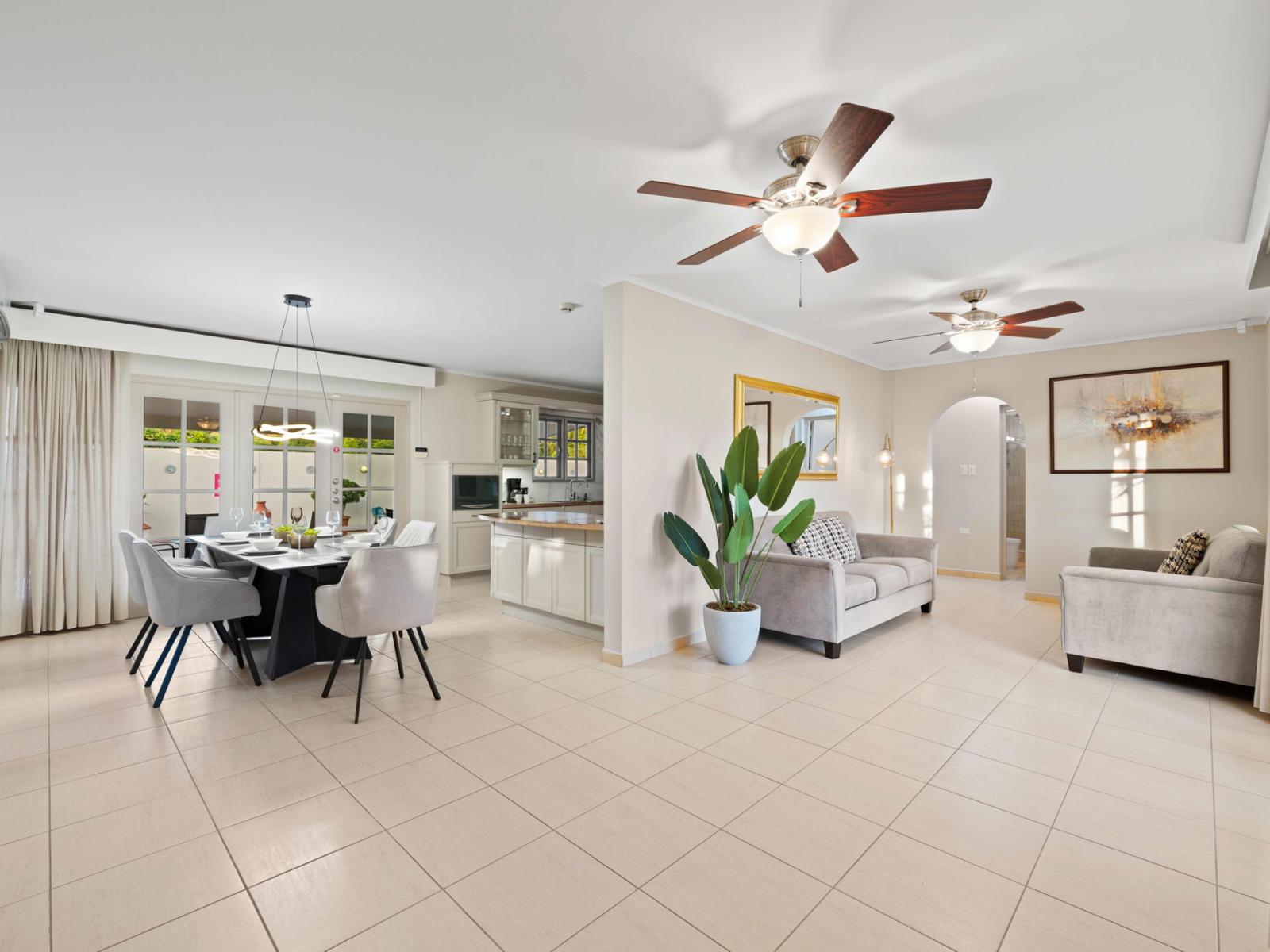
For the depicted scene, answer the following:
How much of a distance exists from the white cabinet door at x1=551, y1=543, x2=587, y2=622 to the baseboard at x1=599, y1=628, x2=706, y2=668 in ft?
1.72

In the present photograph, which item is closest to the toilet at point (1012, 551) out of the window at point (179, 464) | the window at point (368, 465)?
the window at point (368, 465)

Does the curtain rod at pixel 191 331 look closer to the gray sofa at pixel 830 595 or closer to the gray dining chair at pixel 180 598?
the gray dining chair at pixel 180 598

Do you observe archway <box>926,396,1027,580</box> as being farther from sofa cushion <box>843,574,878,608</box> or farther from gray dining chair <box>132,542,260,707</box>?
gray dining chair <box>132,542,260,707</box>

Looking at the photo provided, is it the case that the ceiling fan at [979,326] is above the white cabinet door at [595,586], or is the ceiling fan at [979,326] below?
above

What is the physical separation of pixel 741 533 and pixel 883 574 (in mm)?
1499

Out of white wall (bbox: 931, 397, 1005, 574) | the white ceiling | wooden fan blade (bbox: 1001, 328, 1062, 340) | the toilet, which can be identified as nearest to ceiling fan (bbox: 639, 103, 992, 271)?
the white ceiling

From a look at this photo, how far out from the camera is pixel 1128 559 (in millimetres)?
4617

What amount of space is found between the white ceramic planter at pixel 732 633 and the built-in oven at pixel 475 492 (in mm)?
4028

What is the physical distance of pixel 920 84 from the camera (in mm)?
1913

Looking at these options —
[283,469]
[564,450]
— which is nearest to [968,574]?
[564,450]

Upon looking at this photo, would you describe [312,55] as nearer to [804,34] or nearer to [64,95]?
[64,95]

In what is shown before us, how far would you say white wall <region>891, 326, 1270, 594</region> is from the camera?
4.86 meters

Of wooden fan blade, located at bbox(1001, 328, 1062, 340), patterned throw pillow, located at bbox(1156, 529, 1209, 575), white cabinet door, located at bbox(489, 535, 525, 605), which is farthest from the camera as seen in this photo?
white cabinet door, located at bbox(489, 535, 525, 605)

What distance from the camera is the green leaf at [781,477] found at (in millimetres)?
3871
